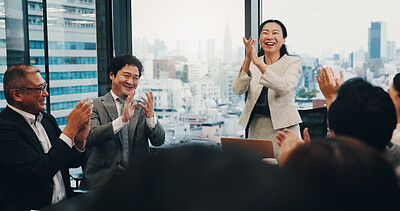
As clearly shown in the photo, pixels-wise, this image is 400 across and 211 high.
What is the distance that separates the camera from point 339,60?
12.4 feet

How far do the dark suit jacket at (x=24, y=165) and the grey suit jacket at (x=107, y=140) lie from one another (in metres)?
0.54

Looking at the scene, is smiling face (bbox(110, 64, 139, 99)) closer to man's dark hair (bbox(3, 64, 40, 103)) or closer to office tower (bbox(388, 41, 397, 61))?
man's dark hair (bbox(3, 64, 40, 103))

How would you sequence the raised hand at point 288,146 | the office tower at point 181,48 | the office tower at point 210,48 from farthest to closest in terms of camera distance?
the office tower at point 181,48 → the office tower at point 210,48 → the raised hand at point 288,146

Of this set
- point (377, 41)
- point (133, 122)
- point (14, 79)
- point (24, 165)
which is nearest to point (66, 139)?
point (24, 165)

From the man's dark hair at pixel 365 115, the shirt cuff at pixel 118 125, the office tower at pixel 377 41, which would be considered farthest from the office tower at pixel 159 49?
the man's dark hair at pixel 365 115

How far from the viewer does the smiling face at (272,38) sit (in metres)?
3.01

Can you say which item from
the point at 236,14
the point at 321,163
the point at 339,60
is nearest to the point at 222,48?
the point at 236,14

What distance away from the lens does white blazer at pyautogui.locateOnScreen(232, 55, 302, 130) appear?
2768mm

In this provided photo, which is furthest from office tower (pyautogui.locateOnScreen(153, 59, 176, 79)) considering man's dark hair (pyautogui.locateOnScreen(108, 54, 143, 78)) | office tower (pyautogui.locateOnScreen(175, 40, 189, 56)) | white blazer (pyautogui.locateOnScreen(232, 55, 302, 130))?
white blazer (pyautogui.locateOnScreen(232, 55, 302, 130))

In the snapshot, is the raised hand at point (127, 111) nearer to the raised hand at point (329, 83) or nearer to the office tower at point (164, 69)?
the raised hand at point (329, 83)

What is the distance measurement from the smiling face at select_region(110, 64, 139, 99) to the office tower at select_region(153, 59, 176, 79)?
53.2 inches

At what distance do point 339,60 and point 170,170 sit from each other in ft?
12.2

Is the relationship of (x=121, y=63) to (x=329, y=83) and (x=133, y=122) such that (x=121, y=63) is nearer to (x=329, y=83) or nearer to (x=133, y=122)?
(x=133, y=122)

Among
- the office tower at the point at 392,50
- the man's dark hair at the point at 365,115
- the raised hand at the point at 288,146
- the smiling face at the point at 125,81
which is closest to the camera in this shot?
the raised hand at the point at 288,146
